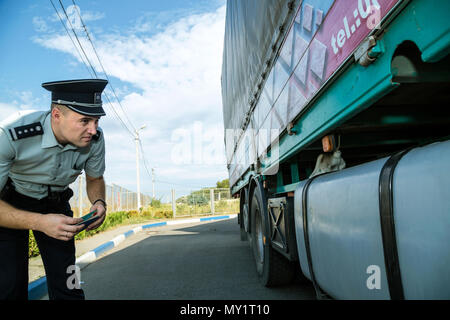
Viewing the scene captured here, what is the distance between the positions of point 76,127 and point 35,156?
346 mm


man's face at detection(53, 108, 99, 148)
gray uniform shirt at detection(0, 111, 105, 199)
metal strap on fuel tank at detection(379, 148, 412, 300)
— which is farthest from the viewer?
man's face at detection(53, 108, 99, 148)

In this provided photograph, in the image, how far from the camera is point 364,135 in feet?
7.80

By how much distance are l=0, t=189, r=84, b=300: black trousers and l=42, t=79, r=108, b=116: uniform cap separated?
29.9 inches

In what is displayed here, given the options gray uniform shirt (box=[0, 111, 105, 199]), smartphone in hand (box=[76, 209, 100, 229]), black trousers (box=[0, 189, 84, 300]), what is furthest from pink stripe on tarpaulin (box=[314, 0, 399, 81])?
black trousers (box=[0, 189, 84, 300])

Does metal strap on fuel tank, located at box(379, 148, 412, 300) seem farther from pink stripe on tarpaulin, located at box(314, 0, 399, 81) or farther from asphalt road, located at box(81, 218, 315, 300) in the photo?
asphalt road, located at box(81, 218, 315, 300)

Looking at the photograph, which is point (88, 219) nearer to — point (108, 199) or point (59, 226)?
point (59, 226)

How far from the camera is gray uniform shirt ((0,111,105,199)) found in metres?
1.89

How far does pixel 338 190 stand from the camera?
1754 millimetres

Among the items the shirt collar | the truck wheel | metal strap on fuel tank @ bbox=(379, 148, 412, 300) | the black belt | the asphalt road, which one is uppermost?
the shirt collar

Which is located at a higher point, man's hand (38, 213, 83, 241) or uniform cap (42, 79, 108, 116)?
uniform cap (42, 79, 108, 116)

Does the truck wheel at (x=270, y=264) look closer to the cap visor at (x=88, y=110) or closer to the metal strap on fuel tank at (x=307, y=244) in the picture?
the metal strap on fuel tank at (x=307, y=244)

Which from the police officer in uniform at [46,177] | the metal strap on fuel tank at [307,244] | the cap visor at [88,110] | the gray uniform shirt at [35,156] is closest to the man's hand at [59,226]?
the police officer in uniform at [46,177]

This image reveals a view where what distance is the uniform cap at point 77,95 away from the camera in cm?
199
